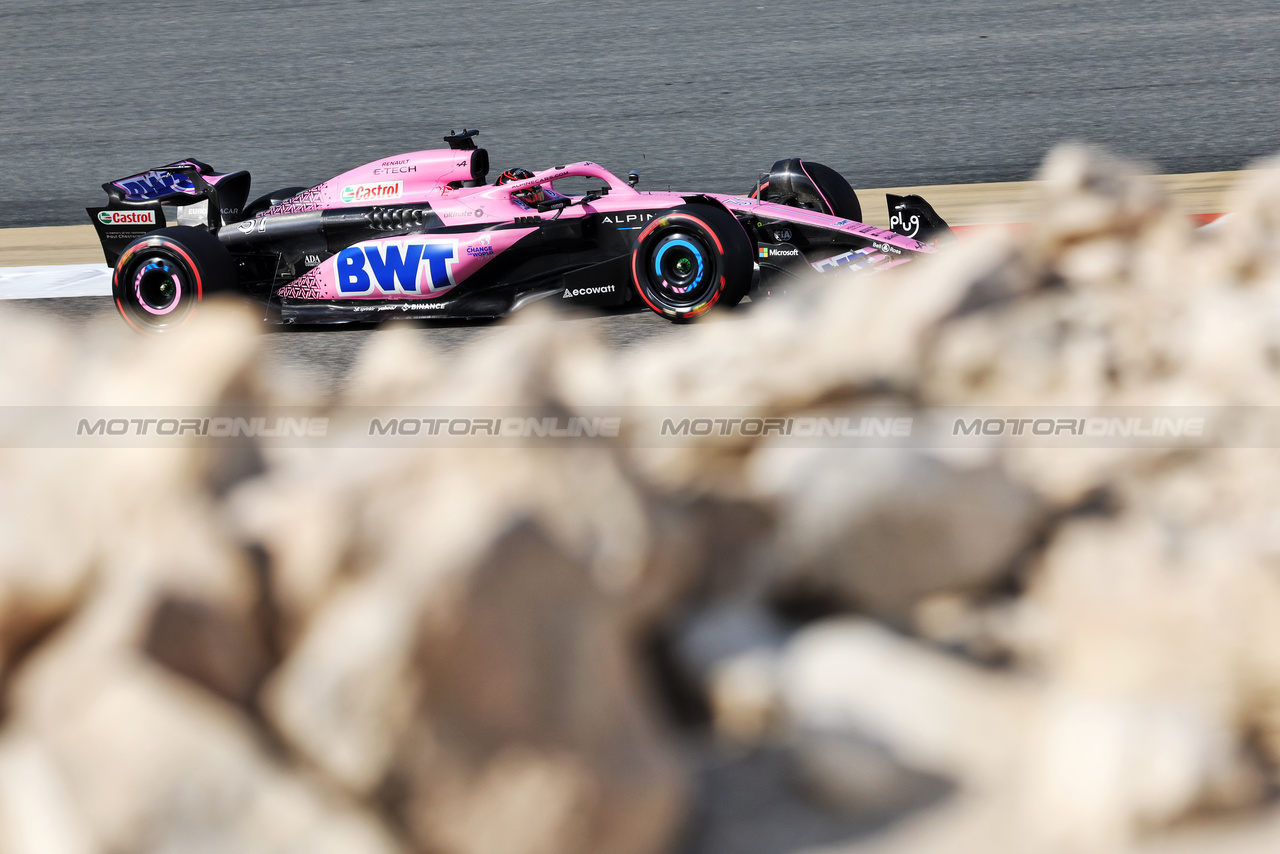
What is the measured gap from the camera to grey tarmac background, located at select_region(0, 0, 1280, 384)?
1255 centimetres

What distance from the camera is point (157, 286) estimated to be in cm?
631

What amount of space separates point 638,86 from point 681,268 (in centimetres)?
963

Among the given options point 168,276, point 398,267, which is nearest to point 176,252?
point 168,276

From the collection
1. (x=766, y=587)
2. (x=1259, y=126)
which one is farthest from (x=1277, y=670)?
(x=1259, y=126)

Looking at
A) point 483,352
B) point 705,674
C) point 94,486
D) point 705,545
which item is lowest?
point 705,674

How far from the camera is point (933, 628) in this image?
1.99 meters

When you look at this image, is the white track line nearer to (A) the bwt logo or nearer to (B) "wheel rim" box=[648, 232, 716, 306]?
(A) the bwt logo

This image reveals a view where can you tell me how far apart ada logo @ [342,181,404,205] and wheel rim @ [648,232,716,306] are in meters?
1.49

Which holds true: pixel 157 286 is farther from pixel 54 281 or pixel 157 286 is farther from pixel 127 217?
pixel 54 281

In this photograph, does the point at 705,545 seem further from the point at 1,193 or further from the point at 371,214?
the point at 1,193

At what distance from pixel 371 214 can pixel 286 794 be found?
17.0 feet

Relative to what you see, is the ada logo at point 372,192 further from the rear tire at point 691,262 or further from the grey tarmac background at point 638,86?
the grey tarmac background at point 638,86

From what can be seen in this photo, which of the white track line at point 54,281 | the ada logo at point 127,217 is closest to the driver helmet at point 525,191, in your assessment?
the ada logo at point 127,217

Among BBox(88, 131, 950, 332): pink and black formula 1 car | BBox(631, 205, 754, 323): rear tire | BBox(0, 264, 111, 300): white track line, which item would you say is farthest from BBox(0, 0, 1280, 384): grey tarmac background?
BBox(631, 205, 754, 323): rear tire
